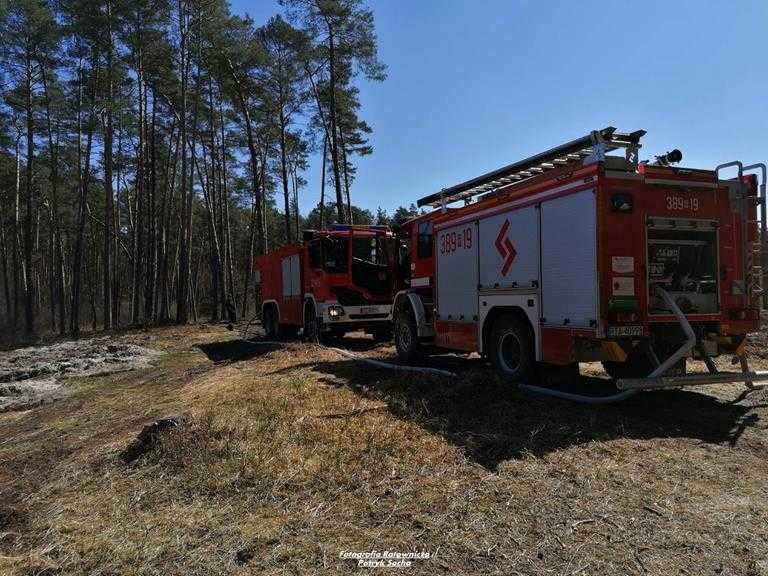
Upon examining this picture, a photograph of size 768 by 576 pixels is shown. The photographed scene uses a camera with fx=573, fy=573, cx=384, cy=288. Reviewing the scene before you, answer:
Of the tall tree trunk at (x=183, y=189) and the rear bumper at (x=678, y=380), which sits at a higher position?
the tall tree trunk at (x=183, y=189)

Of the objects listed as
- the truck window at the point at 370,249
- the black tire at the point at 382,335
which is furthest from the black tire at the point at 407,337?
the black tire at the point at 382,335

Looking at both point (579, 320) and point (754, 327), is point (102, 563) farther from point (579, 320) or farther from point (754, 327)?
point (754, 327)

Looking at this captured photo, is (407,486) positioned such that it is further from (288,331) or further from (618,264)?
(288,331)

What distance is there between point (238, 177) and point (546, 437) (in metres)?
36.0

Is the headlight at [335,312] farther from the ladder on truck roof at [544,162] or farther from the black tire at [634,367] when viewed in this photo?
the black tire at [634,367]

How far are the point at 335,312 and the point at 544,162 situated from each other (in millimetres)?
7869

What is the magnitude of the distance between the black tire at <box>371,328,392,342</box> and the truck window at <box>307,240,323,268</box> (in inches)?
97.0

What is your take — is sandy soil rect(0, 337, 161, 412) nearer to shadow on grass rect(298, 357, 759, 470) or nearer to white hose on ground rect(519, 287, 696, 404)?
shadow on grass rect(298, 357, 759, 470)

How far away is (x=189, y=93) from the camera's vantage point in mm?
28438

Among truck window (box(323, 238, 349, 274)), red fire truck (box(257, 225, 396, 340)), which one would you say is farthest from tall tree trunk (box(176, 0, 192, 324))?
truck window (box(323, 238, 349, 274))

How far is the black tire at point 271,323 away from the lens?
19.4 meters

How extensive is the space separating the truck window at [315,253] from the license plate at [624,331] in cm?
942

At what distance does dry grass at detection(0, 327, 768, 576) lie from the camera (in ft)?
11.3

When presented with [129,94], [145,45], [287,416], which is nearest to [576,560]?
[287,416]
